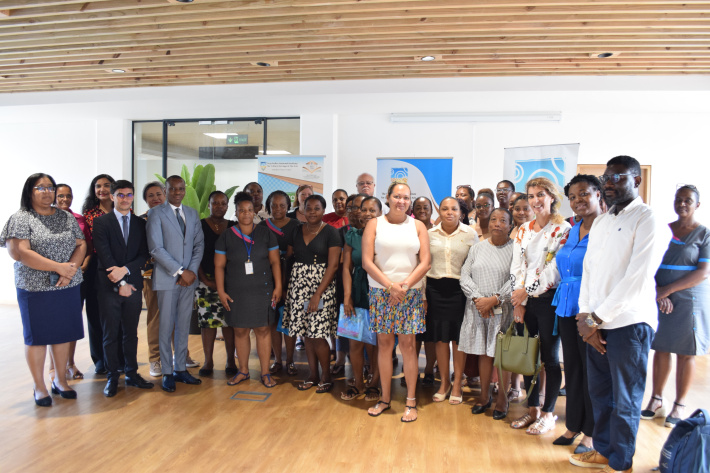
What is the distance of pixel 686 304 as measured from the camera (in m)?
3.73

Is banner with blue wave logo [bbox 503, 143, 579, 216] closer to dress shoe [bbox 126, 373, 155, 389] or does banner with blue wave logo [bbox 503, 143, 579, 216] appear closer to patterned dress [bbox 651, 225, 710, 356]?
patterned dress [bbox 651, 225, 710, 356]

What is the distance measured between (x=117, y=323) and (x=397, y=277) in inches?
97.7

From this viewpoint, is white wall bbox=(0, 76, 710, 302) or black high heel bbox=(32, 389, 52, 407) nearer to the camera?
black high heel bbox=(32, 389, 52, 407)

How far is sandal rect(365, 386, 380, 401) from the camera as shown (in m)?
4.16

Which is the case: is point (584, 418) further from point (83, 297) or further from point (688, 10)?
point (83, 297)

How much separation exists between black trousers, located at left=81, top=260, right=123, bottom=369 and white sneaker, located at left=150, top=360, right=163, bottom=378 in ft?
1.00

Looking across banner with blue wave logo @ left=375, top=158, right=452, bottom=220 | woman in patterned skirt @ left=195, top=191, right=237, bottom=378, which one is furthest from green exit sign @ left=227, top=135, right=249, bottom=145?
woman in patterned skirt @ left=195, top=191, right=237, bottom=378

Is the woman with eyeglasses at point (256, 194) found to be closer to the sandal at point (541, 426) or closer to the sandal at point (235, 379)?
the sandal at point (235, 379)

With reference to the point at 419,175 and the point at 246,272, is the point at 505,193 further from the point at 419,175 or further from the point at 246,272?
the point at 419,175

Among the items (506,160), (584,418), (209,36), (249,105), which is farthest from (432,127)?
(584,418)

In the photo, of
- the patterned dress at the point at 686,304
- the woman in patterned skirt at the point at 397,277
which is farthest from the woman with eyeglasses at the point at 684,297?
the woman in patterned skirt at the point at 397,277

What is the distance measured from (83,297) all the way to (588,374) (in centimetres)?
428

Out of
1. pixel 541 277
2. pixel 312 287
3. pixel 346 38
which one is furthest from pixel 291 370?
pixel 346 38

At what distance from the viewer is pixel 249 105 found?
769 centimetres
